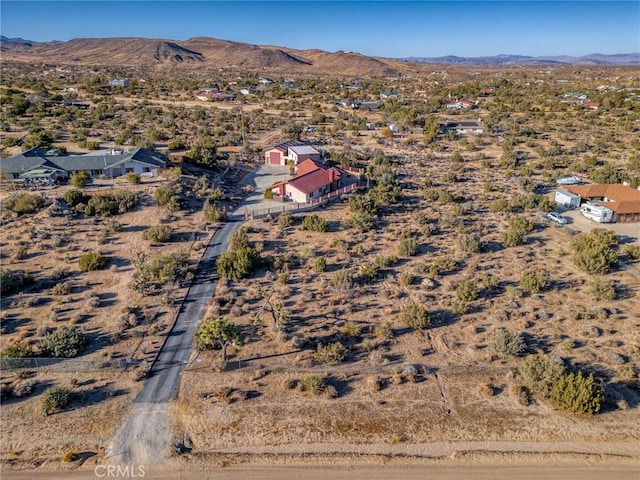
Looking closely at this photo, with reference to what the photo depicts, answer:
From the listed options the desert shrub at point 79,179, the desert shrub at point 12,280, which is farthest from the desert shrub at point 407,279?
the desert shrub at point 79,179

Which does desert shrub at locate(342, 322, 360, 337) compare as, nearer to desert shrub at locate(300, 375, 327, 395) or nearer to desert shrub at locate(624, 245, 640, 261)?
desert shrub at locate(300, 375, 327, 395)

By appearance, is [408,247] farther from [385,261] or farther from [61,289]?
[61,289]

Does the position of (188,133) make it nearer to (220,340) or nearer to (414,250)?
(414,250)

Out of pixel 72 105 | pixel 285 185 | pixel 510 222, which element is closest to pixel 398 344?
pixel 510 222

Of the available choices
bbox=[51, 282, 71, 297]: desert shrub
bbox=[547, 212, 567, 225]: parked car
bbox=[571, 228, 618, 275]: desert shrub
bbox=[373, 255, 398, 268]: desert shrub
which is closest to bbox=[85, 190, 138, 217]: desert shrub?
bbox=[51, 282, 71, 297]: desert shrub

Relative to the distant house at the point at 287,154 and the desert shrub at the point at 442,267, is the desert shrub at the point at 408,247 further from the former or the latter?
the distant house at the point at 287,154

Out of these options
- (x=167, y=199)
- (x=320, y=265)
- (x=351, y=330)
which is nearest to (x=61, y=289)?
(x=167, y=199)
